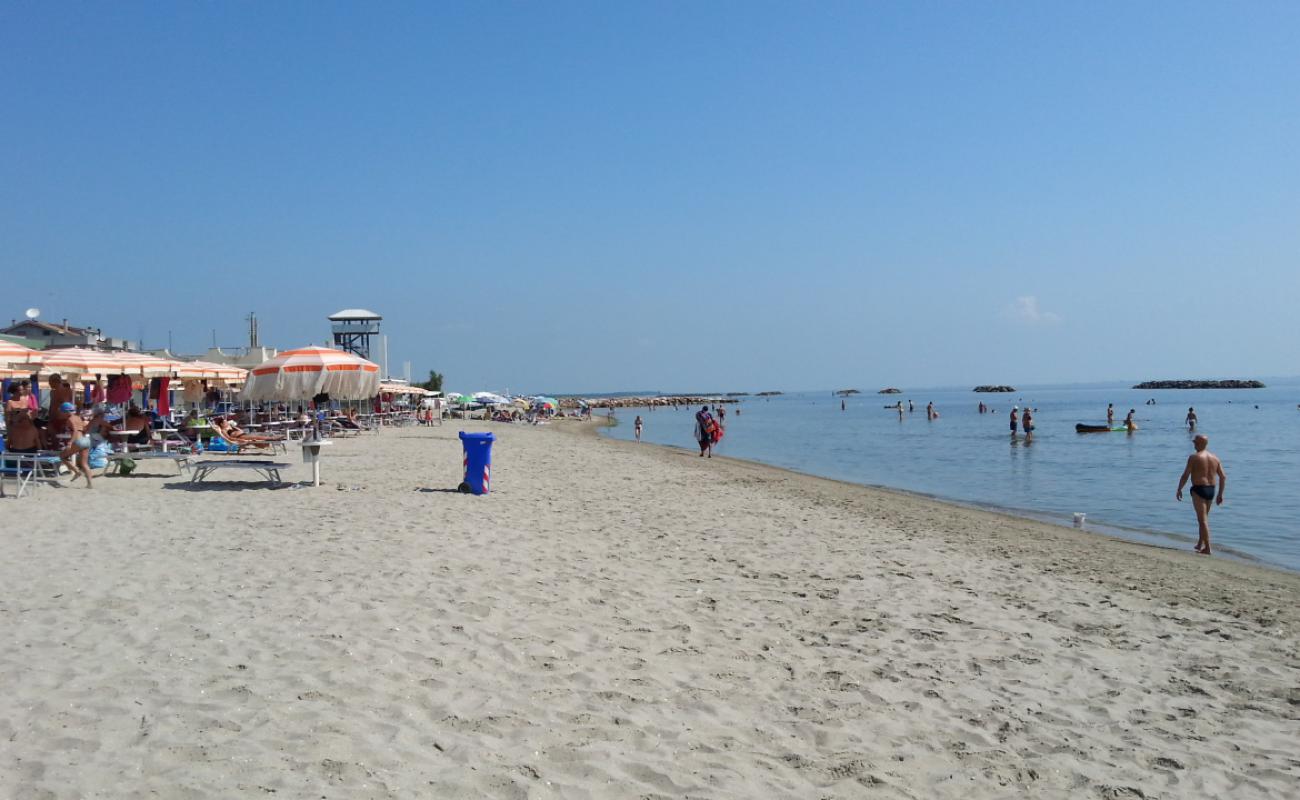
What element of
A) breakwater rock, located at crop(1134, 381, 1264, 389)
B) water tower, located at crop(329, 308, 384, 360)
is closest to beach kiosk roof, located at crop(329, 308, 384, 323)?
water tower, located at crop(329, 308, 384, 360)

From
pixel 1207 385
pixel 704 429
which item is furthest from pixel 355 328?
pixel 1207 385

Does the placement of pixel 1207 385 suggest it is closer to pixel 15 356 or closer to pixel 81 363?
pixel 81 363

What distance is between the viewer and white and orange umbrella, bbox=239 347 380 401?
14930 millimetres

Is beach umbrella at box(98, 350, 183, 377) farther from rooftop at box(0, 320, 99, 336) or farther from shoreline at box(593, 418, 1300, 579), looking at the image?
rooftop at box(0, 320, 99, 336)

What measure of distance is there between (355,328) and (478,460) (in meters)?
45.6

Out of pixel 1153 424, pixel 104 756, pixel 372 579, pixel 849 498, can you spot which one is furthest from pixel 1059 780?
pixel 1153 424

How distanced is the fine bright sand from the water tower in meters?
46.1

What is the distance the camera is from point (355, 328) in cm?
5369

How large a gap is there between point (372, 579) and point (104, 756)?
297 centimetres

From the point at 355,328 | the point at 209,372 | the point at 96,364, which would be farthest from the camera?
the point at 355,328

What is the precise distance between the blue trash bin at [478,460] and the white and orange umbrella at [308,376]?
494 cm

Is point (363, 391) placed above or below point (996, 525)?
above

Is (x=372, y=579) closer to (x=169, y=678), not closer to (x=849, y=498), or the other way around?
(x=169, y=678)

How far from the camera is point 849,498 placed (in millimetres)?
15000
